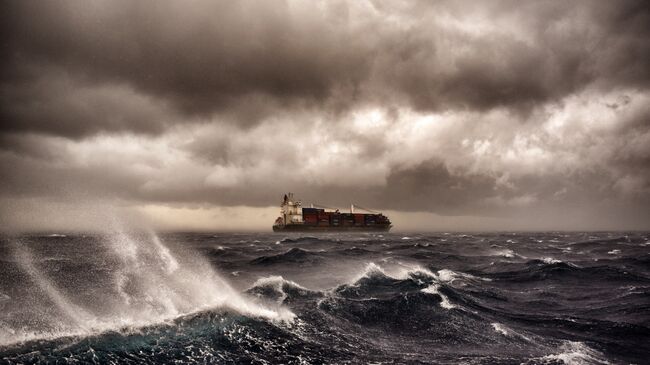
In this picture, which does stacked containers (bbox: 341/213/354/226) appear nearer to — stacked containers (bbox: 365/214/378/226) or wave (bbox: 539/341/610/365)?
stacked containers (bbox: 365/214/378/226)

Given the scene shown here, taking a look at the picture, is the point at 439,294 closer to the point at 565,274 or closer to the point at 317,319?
the point at 317,319

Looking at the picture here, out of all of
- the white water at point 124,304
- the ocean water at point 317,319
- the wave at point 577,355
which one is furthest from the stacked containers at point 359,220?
the wave at point 577,355

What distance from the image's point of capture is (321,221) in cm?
15638

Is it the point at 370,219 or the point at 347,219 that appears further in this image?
the point at 370,219

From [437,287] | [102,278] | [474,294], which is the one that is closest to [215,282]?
[102,278]

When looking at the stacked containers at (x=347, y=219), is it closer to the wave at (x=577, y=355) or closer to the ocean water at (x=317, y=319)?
the ocean water at (x=317, y=319)

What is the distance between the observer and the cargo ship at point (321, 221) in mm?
155250

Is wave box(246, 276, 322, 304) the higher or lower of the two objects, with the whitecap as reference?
higher

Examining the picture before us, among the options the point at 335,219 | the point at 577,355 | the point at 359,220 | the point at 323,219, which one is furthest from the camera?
the point at 359,220

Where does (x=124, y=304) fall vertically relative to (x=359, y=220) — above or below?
below

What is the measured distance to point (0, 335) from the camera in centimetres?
1065

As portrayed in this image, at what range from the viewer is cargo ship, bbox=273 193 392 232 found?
155250 mm

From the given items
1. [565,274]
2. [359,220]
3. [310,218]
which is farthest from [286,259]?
[359,220]

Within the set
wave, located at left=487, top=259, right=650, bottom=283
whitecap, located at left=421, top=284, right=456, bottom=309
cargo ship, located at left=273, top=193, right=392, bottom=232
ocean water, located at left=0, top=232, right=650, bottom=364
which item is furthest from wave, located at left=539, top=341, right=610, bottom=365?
cargo ship, located at left=273, top=193, right=392, bottom=232
